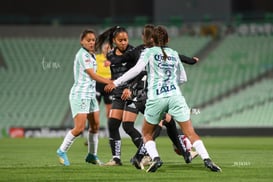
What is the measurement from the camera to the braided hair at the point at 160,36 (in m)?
11.0

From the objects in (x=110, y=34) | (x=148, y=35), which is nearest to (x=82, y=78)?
(x=110, y=34)

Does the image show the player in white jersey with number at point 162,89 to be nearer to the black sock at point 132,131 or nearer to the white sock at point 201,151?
the white sock at point 201,151

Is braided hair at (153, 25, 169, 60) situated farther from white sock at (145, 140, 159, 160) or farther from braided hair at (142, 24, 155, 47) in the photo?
white sock at (145, 140, 159, 160)

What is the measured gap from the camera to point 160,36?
11031 mm

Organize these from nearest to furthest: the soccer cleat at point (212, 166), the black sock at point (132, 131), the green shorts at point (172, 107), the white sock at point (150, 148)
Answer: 1. the soccer cleat at point (212, 166)
2. the green shorts at point (172, 107)
3. the white sock at point (150, 148)
4. the black sock at point (132, 131)

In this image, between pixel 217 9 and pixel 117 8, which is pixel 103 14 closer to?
pixel 117 8

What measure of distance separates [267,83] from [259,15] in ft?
11.4

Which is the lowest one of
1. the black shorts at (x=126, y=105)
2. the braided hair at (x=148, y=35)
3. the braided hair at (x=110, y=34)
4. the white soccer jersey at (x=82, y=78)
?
the black shorts at (x=126, y=105)

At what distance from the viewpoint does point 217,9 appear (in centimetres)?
3331

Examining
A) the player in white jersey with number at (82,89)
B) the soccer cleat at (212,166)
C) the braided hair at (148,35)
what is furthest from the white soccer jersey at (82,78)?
the soccer cleat at (212,166)

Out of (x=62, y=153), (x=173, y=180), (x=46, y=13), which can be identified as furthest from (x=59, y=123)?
(x=173, y=180)

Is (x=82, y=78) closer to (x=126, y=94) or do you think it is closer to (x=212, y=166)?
(x=126, y=94)

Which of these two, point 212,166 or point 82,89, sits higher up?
point 82,89

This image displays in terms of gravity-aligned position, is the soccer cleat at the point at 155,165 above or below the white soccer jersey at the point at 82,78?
below
